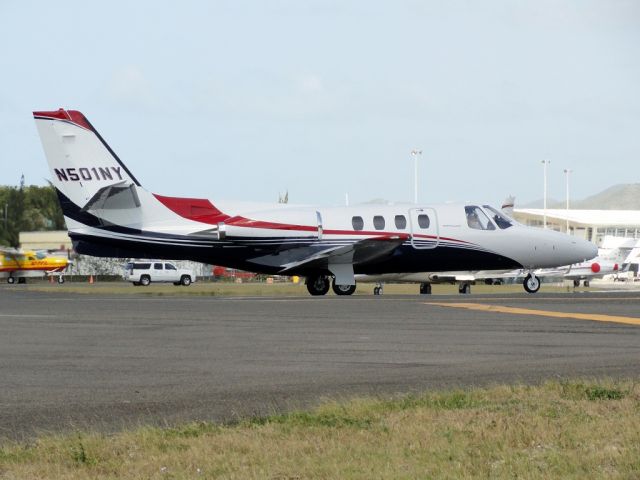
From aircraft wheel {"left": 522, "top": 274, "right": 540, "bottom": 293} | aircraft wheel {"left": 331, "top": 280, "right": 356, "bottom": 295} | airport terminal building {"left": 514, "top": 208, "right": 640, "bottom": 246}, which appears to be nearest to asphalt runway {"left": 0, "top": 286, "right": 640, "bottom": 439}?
aircraft wheel {"left": 331, "top": 280, "right": 356, "bottom": 295}

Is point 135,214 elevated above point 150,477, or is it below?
above

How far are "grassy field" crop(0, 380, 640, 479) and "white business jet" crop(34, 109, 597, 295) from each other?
981 inches

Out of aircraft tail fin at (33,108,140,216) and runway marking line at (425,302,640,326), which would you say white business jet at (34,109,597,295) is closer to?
aircraft tail fin at (33,108,140,216)

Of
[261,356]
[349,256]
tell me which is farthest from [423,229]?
[261,356]

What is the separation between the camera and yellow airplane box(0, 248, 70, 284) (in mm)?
80938

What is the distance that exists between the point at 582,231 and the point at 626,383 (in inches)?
5176

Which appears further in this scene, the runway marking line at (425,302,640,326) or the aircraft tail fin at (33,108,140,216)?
the aircraft tail fin at (33,108,140,216)

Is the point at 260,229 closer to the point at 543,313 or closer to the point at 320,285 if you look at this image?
the point at 320,285

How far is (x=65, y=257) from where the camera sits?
84.6m

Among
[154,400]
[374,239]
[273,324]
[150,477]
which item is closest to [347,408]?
[154,400]

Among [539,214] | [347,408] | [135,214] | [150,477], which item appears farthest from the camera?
[539,214]

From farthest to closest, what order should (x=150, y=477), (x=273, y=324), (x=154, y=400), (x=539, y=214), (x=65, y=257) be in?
(x=539, y=214) < (x=65, y=257) < (x=273, y=324) < (x=154, y=400) < (x=150, y=477)

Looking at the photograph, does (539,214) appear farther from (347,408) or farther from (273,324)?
(347,408)

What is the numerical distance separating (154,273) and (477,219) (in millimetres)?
48218
